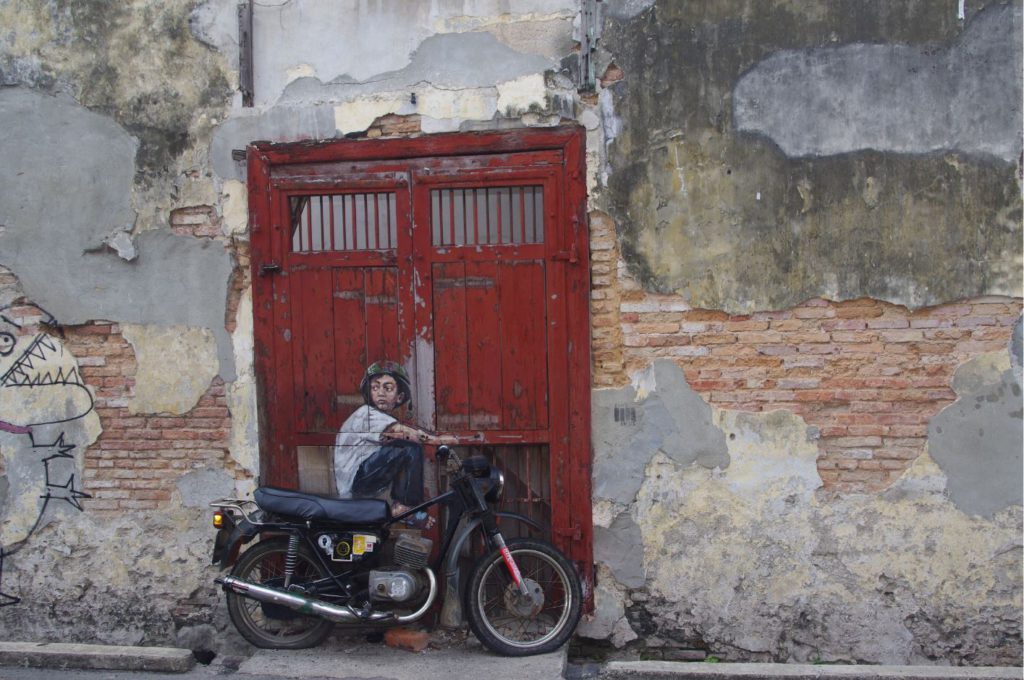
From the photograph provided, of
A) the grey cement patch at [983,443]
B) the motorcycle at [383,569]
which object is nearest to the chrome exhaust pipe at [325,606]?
the motorcycle at [383,569]

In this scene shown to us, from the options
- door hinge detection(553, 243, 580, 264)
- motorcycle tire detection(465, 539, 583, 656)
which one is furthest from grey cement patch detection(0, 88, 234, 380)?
door hinge detection(553, 243, 580, 264)

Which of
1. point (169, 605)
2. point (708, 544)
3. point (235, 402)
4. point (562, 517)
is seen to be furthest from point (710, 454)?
point (169, 605)

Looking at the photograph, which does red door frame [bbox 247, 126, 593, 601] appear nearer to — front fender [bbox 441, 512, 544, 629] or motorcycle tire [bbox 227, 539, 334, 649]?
front fender [bbox 441, 512, 544, 629]

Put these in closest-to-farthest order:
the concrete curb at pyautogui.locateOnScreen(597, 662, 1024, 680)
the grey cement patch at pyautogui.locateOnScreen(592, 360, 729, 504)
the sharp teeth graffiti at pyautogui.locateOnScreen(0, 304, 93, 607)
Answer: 1. the concrete curb at pyautogui.locateOnScreen(597, 662, 1024, 680)
2. the grey cement patch at pyautogui.locateOnScreen(592, 360, 729, 504)
3. the sharp teeth graffiti at pyautogui.locateOnScreen(0, 304, 93, 607)

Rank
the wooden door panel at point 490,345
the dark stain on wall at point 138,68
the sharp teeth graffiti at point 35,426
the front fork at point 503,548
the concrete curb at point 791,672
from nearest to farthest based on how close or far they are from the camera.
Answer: the concrete curb at point 791,672 < the front fork at point 503,548 < the wooden door panel at point 490,345 < the dark stain on wall at point 138,68 < the sharp teeth graffiti at point 35,426

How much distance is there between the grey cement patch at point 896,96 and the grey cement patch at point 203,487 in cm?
361

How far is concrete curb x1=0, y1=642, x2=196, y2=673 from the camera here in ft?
16.6

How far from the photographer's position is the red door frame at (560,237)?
5.15 m

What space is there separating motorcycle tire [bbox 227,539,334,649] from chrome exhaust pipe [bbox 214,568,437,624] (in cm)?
8

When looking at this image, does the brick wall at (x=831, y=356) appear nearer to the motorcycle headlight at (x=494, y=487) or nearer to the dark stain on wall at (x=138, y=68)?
the motorcycle headlight at (x=494, y=487)

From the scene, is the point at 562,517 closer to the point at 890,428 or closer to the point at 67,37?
the point at 890,428

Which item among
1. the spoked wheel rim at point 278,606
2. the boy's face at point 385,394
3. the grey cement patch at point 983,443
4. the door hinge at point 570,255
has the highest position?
the door hinge at point 570,255

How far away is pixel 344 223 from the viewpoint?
5.38 metres

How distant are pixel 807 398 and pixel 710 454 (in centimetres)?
61
